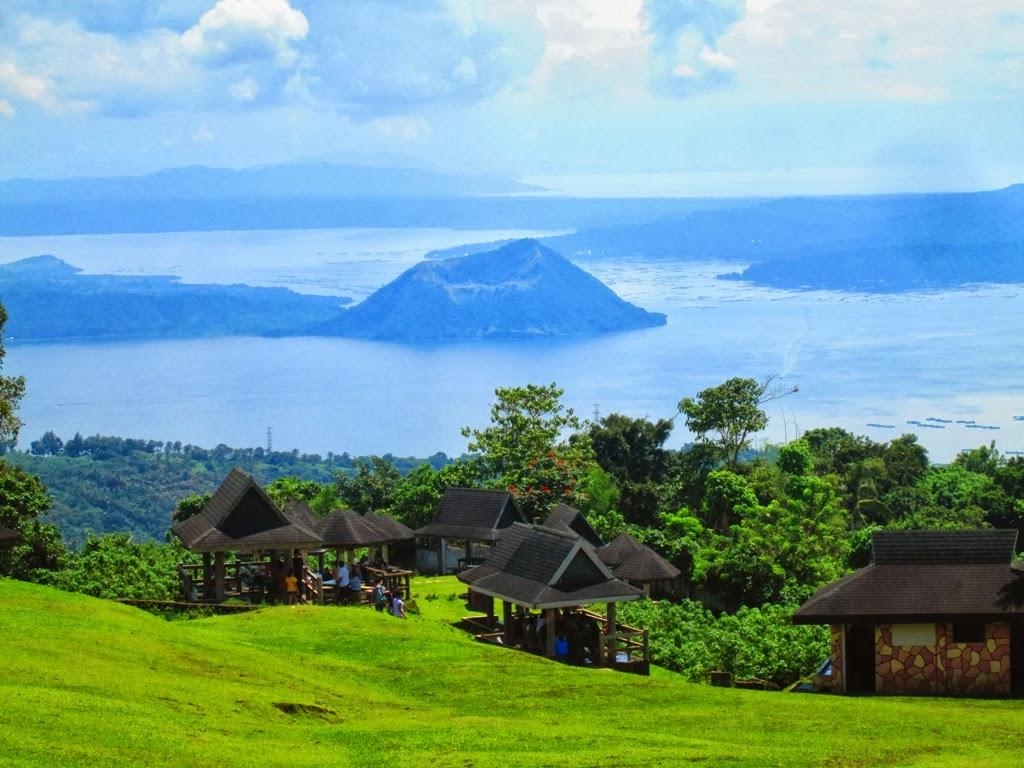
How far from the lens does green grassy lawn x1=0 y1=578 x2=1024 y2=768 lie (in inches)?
605

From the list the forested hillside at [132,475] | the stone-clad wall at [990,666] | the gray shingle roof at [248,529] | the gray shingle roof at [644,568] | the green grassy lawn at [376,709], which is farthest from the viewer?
the forested hillside at [132,475]

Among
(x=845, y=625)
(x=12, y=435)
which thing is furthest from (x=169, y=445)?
(x=845, y=625)

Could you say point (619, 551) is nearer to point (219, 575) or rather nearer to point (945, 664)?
point (219, 575)

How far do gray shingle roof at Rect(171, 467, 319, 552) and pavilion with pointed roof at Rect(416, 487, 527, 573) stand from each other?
10.1 meters

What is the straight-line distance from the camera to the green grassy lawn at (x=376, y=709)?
605 inches

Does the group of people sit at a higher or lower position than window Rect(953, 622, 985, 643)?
lower

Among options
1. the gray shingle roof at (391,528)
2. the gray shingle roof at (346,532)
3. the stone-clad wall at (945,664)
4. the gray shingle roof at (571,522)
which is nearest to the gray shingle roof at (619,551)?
the gray shingle roof at (571,522)

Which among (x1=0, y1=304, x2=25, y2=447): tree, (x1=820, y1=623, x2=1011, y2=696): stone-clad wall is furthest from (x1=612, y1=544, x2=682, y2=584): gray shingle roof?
(x1=0, y1=304, x2=25, y2=447): tree

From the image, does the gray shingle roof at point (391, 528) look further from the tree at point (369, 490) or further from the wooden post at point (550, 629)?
the tree at point (369, 490)

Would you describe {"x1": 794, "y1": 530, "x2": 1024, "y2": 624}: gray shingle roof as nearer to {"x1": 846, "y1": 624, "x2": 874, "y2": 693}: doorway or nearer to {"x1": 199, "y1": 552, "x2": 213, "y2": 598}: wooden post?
{"x1": 846, "y1": 624, "x2": 874, "y2": 693}: doorway

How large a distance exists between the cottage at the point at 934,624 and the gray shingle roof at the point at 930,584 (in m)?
0.02

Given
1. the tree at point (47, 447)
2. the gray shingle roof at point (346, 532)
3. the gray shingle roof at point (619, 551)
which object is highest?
the tree at point (47, 447)

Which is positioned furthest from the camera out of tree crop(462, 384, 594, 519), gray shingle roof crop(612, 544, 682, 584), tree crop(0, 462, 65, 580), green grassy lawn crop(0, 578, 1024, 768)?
tree crop(462, 384, 594, 519)

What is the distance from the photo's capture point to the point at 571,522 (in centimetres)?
4112
